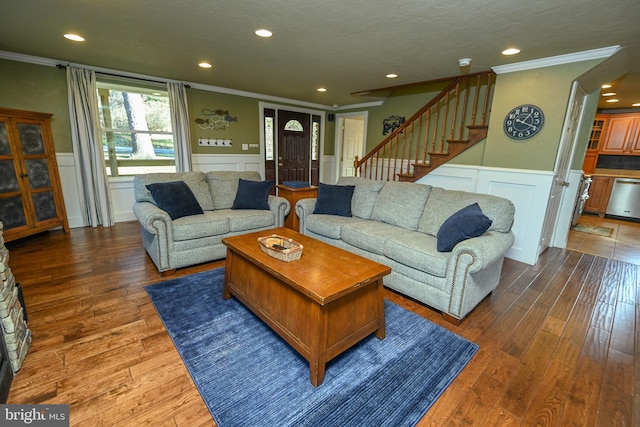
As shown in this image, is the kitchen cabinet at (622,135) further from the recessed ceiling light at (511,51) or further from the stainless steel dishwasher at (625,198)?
the recessed ceiling light at (511,51)

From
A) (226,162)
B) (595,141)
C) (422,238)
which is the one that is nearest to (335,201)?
(422,238)

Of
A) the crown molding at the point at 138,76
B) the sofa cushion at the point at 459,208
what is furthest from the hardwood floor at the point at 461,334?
the crown molding at the point at 138,76

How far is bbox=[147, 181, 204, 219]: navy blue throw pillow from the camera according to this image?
113 inches

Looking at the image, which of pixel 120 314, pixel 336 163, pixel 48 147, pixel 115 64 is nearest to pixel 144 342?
pixel 120 314

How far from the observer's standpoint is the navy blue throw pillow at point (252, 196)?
3463 millimetres

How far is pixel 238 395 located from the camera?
4.69ft

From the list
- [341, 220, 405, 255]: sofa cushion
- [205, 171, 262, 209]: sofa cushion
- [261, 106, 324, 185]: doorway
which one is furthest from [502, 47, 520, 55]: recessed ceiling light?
[261, 106, 324, 185]: doorway

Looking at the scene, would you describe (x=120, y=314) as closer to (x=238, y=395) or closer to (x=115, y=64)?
(x=238, y=395)

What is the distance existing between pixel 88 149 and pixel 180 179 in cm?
190

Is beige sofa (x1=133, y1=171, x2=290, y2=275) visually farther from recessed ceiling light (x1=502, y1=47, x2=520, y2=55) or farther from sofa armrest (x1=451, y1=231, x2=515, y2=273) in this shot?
recessed ceiling light (x1=502, y1=47, x2=520, y2=55)

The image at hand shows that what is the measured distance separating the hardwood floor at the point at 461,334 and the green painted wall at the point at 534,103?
136 centimetres

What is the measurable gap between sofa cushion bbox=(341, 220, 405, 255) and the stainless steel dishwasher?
5.73 m

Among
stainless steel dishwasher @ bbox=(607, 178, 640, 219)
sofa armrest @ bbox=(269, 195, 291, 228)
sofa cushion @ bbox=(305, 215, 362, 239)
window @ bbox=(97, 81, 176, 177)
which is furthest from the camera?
stainless steel dishwasher @ bbox=(607, 178, 640, 219)

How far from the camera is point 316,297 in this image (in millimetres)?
1437
